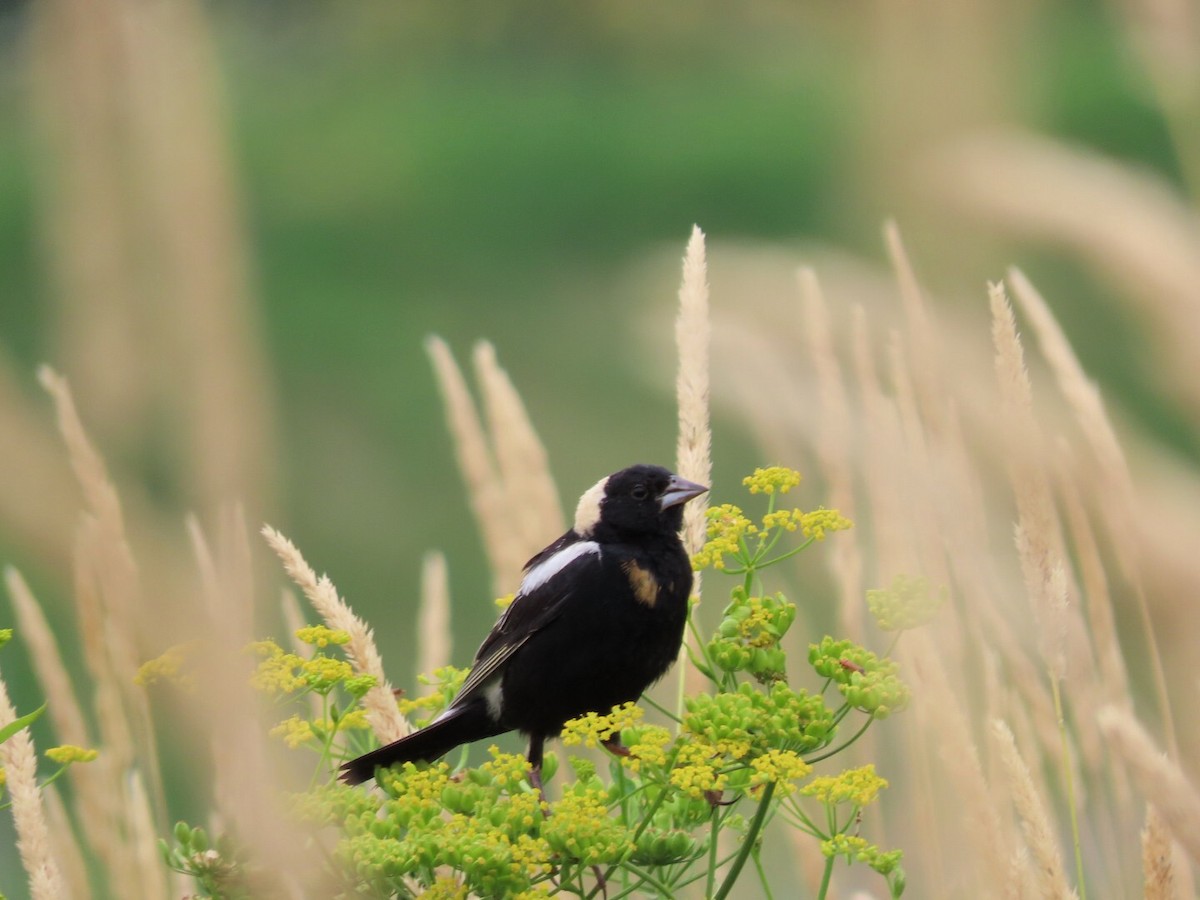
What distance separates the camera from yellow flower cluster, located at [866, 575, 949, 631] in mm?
1014

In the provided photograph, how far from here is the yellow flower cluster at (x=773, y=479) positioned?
3.43 feet

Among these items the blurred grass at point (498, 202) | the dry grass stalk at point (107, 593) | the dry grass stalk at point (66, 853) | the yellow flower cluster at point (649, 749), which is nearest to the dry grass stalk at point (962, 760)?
the yellow flower cluster at point (649, 749)

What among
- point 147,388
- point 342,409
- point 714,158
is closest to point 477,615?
point 342,409

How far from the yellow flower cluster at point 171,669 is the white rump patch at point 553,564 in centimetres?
78

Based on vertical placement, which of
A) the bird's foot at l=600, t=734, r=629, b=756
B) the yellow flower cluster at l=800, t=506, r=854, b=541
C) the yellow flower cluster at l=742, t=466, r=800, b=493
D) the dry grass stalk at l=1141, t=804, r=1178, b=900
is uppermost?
the yellow flower cluster at l=742, t=466, r=800, b=493

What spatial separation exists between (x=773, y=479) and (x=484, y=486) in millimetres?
833

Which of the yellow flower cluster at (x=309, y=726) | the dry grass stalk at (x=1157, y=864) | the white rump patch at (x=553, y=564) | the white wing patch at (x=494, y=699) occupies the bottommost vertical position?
the dry grass stalk at (x=1157, y=864)

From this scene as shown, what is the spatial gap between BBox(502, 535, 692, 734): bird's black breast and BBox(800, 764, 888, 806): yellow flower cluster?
0.48 meters

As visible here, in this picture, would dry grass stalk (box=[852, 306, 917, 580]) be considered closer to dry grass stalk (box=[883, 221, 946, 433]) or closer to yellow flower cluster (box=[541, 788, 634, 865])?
dry grass stalk (box=[883, 221, 946, 433])

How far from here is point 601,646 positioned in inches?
57.7

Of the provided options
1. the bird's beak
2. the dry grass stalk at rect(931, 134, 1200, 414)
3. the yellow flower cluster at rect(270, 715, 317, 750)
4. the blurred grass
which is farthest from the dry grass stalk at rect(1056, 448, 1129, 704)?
the blurred grass

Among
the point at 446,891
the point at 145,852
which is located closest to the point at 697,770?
the point at 446,891

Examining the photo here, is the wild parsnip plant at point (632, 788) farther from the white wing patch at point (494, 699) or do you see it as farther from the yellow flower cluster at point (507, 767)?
the white wing patch at point (494, 699)

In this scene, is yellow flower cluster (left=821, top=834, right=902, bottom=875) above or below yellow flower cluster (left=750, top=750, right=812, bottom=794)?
below
